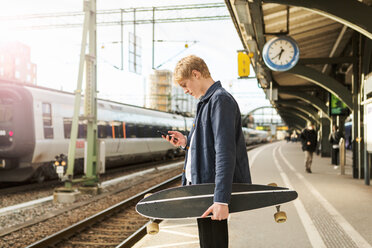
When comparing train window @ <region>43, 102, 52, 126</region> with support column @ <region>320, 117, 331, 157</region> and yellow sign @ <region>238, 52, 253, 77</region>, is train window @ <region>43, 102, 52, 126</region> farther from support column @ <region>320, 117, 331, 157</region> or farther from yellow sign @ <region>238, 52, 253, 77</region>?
support column @ <region>320, 117, 331, 157</region>

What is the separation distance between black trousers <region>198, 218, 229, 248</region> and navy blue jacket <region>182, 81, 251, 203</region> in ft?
0.86

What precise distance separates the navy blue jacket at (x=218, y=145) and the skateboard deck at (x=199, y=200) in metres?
0.08

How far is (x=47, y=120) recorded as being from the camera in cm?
1080

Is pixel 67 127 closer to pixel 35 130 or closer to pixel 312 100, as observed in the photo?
pixel 35 130

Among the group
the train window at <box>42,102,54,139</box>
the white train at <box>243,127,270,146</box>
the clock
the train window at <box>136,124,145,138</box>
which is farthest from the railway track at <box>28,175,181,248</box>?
the white train at <box>243,127,270,146</box>

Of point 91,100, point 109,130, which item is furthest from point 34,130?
point 109,130

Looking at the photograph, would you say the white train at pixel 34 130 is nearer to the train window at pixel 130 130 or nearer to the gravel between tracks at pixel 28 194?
the gravel between tracks at pixel 28 194

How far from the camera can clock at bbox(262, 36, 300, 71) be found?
9578 mm

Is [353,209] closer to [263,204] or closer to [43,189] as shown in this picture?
[263,204]

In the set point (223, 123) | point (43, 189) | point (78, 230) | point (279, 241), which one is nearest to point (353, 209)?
point (279, 241)

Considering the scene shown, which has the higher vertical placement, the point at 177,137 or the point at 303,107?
the point at 303,107

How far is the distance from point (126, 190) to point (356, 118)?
681 centimetres

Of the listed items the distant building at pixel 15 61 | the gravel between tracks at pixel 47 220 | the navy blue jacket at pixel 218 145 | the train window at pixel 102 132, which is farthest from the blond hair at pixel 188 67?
the distant building at pixel 15 61

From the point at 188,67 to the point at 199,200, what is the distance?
2.64 feet
